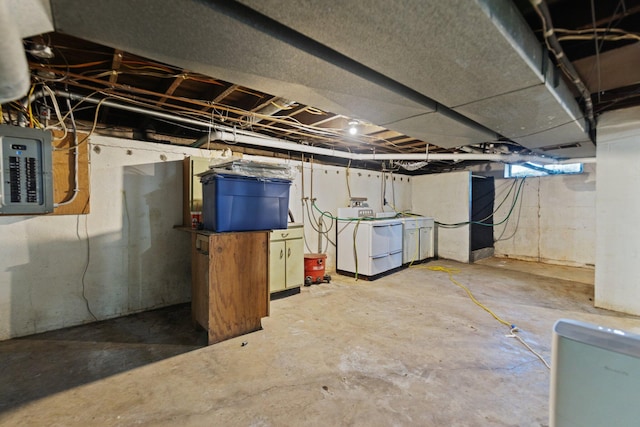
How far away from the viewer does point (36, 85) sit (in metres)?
2.19

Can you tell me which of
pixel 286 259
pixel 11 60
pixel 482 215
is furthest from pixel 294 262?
pixel 482 215

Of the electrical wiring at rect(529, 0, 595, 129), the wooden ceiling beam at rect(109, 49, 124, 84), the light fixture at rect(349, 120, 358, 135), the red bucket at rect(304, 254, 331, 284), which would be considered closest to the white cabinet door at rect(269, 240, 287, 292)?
the red bucket at rect(304, 254, 331, 284)

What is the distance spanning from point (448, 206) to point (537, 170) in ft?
6.04

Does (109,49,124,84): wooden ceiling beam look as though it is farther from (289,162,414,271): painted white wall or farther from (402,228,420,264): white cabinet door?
(402,228,420,264): white cabinet door

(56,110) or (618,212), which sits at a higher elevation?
(56,110)

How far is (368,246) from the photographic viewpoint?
14.3 feet

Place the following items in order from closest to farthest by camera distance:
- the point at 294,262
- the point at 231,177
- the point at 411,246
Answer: the point at 231,177 → the point at 294,262 → the point at 411,246

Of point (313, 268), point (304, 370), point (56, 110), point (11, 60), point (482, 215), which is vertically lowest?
point (304, 370)

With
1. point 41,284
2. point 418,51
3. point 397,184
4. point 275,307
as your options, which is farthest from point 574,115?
point 41,284

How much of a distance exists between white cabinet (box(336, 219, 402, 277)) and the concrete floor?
1.16 meters

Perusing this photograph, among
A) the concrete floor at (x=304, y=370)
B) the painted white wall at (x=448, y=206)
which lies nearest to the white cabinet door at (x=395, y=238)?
the concrete floor at (x=304, y=370)

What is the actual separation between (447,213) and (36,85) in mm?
6499

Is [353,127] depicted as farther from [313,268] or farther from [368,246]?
[313,268]

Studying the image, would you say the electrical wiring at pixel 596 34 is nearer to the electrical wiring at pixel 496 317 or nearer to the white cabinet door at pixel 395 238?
the electrical wiring at pixel 496 317
